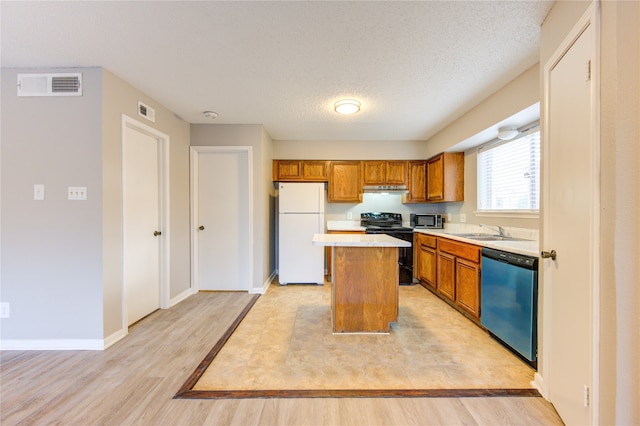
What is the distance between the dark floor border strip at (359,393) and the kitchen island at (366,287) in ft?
2.60

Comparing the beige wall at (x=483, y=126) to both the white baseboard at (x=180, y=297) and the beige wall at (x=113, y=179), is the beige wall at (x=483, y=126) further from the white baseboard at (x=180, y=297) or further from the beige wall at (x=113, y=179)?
the white baseboard at (x=180, y=297)

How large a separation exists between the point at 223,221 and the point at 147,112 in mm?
1651

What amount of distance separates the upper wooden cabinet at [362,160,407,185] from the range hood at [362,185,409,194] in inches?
2.3

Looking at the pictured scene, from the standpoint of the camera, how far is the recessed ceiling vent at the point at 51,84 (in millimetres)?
2166

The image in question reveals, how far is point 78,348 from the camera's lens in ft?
7.04

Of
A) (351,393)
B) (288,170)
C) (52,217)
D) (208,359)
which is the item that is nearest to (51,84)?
(52,217)

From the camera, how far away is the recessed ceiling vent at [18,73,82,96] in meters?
A: 2.17

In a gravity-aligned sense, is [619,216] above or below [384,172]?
below

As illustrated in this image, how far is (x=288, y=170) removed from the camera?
14.5 feet

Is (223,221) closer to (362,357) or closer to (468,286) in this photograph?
(362,357)

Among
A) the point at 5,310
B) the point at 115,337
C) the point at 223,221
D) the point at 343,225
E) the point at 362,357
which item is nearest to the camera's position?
the point at 362,357

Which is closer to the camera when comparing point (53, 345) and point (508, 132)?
point (53, 345)

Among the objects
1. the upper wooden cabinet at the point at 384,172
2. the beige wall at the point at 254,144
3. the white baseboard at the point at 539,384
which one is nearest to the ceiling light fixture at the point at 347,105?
the beige wall at the point at 254,144

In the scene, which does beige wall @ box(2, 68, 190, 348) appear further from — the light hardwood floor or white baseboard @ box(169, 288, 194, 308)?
white baseboard @ box(169, 288, 194, 308)
